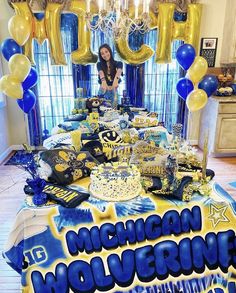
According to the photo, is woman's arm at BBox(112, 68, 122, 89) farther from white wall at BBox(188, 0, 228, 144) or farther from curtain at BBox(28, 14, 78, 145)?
white wall at BBox(188, 0, 228, 144)

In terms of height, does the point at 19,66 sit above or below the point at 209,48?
below

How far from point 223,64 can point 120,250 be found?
376 cm

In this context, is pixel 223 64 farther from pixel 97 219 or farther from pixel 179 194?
pixel 97 219

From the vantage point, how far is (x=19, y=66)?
2975mm

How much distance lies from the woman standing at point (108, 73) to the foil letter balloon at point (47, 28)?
2.03 feet

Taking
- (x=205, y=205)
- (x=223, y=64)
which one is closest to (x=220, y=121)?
(x=223, y=64)

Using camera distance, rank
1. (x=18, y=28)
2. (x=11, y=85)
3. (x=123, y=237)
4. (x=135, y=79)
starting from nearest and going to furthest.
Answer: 1. (x=123, y=237)
2. (x=11, y=85)
3. (x=18, y=28)
4. (x=135, y=79)

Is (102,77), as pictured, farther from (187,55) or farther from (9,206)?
(9,206)

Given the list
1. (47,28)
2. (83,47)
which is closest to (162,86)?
(83,47)

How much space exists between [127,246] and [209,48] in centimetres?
373

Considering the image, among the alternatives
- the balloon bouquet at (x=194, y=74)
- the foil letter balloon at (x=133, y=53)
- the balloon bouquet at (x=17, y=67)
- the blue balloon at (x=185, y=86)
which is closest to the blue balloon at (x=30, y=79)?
the balloon bouquet at (x=17, y=67)

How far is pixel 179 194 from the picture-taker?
1.60m

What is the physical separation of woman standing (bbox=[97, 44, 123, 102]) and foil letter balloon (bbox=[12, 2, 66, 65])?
0.62 m

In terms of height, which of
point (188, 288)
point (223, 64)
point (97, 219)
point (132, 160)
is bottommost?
point (188, 288)
